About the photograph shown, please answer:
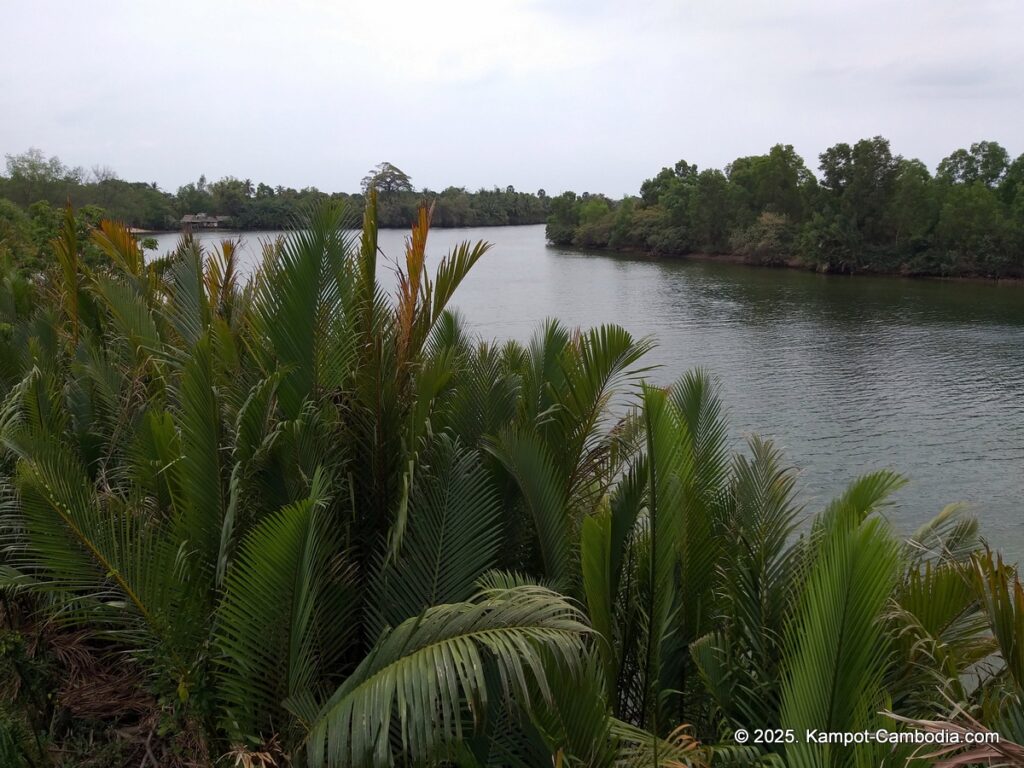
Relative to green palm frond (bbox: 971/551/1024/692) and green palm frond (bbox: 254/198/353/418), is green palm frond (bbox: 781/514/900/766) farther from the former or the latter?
green palm frond (bbox: 254/198/353/418)

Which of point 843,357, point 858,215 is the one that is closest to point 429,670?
point 843,357

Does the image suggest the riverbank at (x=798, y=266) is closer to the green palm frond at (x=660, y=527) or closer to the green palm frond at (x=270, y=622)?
the green palm frond at (x=660, y=527)

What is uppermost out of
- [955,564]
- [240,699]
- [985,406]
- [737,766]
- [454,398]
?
[454,398]

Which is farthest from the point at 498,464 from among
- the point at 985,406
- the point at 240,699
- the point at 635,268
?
the point at 635,268

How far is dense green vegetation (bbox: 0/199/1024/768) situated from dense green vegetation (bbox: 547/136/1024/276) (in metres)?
51.8

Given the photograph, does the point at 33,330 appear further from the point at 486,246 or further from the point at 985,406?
the point at 985,406

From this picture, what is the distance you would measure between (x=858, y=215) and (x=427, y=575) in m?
57.2

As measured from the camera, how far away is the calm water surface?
1675 cm

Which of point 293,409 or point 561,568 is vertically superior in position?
point 293,409

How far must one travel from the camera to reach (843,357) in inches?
1111

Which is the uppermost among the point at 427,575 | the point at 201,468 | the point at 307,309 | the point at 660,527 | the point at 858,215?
the point at 858,215

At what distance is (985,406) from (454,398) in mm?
21612

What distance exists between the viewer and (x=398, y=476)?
12.9 feet

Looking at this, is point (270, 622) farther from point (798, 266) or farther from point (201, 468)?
point (798, 266)
